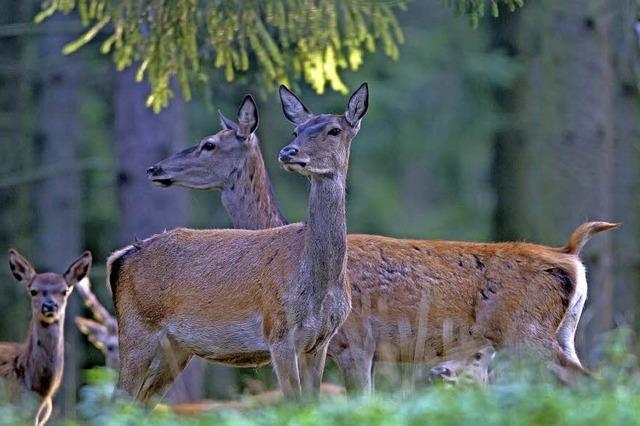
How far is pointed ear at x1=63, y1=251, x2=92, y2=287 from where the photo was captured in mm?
12391

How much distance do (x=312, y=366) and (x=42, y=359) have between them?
3383 mm

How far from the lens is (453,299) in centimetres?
1038

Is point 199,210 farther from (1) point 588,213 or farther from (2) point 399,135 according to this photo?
(1) point 588,213

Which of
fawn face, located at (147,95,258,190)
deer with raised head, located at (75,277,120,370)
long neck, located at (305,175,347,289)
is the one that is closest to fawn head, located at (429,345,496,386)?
long neck, located at (305,175,347,289)

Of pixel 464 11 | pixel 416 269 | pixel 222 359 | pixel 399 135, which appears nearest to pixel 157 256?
pixel 222 359

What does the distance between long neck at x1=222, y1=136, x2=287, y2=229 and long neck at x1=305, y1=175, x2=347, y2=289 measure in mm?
2397

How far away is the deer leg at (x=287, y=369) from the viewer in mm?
8953

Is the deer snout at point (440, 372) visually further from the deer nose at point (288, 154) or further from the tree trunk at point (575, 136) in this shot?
the tree trunk at point (575, 136)

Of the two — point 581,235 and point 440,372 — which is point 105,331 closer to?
point 440,372

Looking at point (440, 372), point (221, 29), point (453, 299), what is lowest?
point (440, 372)

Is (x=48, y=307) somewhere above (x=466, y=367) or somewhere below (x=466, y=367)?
above

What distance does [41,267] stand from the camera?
1788cm

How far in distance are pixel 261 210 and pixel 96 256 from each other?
1191 centimetres

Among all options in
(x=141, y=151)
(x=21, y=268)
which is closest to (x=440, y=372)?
(x=21, y=268)
